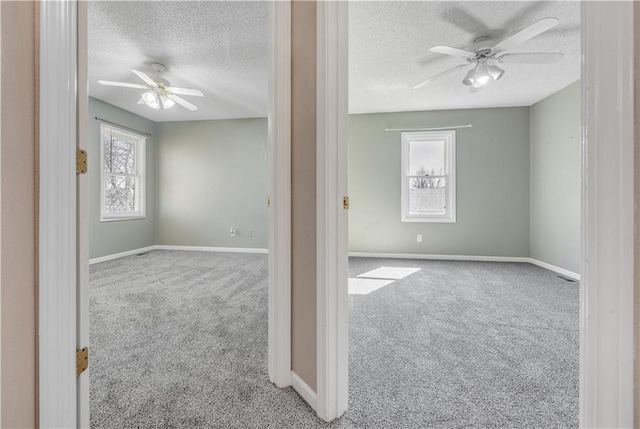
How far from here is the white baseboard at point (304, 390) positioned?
1206 mm

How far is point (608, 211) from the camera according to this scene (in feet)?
1.84

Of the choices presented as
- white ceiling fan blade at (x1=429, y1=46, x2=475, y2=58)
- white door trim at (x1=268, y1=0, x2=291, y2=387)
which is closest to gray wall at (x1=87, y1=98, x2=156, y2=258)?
white door trim at (x1=268, y1=0, x2=291, y2=387)

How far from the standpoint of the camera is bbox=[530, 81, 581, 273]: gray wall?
3496 mm

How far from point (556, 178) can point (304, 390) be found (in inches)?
174

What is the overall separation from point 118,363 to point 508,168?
17.4 ft

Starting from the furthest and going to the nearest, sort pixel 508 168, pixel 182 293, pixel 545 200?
pixel 508 168, pixel 545 200, pixel 182 293

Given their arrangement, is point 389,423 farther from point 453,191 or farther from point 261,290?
point 453,191

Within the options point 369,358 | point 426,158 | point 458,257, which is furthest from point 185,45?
point 458,257

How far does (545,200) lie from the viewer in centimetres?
404

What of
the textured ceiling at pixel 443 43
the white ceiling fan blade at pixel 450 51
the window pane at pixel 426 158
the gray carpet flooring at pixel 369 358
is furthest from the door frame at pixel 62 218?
the window pane at pixel 426 158

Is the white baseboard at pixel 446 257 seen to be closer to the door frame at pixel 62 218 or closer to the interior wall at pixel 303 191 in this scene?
the interior wall at pixel 303 191

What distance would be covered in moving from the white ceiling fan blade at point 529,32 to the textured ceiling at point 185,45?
2059 millimetres

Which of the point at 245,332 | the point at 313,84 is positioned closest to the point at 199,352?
the point at 245,332

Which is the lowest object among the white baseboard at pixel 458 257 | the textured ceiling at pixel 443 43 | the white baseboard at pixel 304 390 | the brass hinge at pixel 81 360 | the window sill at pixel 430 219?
the white baseboard at pixel 304 390
